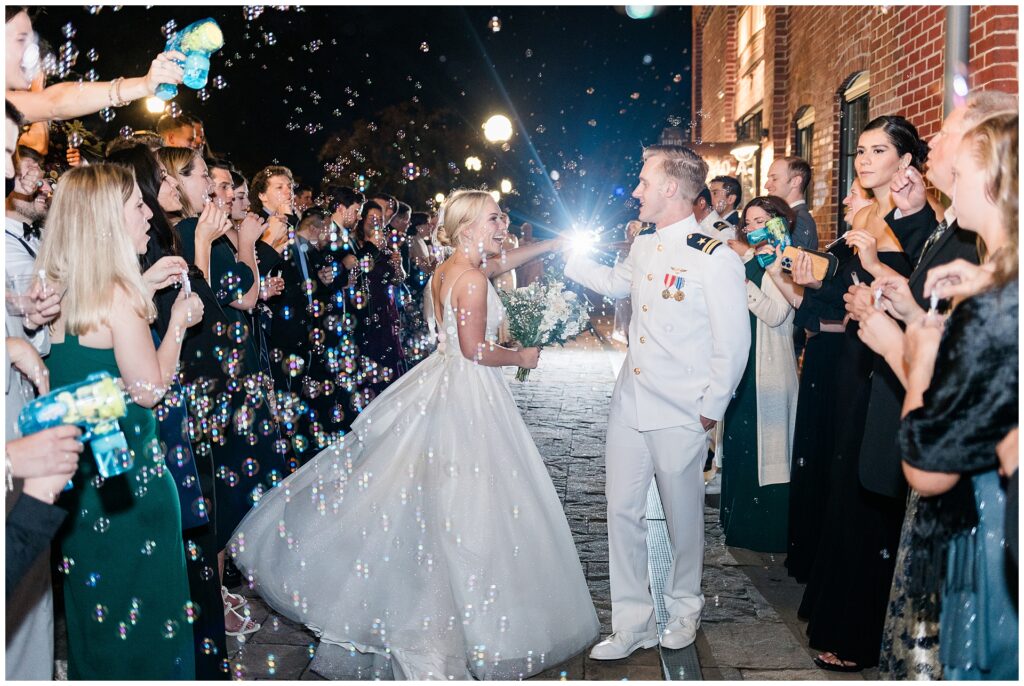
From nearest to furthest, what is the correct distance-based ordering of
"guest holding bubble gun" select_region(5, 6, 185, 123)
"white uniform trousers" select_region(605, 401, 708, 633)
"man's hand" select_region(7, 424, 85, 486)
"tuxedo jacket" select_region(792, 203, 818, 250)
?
"man's hand" select_region(7, 424, 85, 486) < "guest holding bubble gun" select_region(5, 6, 185, 123) < "white uniform trousers" select_region(605, 401, 708, 633) < "tuxedo jacket" select_region(792, 203, 818, 250)

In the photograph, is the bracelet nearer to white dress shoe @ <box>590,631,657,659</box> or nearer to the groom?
the groom

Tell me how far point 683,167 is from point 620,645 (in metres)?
2.38

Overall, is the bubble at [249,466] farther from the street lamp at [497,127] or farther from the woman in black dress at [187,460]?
the street lamp at [497,127]

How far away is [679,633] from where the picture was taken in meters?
4.34

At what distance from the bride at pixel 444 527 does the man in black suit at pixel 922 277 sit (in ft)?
5.10

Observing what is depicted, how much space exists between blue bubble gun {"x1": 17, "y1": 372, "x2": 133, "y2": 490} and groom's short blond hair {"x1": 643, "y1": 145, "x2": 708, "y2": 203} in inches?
116

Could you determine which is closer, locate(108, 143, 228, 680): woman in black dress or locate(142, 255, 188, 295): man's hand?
locate(142, 255, 188, 295): man's hand

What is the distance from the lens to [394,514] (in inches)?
168

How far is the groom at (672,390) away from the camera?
13.7 feet

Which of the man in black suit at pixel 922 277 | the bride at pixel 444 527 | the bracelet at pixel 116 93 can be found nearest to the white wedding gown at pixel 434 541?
the bride at pixel 444 527

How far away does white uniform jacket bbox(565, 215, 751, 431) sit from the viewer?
4.16 meters

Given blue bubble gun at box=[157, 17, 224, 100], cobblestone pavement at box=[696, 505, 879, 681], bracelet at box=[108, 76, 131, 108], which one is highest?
blue bubble gun at box=[157, 17, 224, 100]

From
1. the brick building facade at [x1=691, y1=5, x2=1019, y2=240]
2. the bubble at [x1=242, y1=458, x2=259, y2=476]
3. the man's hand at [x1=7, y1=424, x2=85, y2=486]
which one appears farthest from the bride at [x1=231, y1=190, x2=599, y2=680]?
the brick building facade at [x1=691, y1=5, x2=1019, y2=240]

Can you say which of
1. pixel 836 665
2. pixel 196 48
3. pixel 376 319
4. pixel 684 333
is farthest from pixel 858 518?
pixel 376 319
